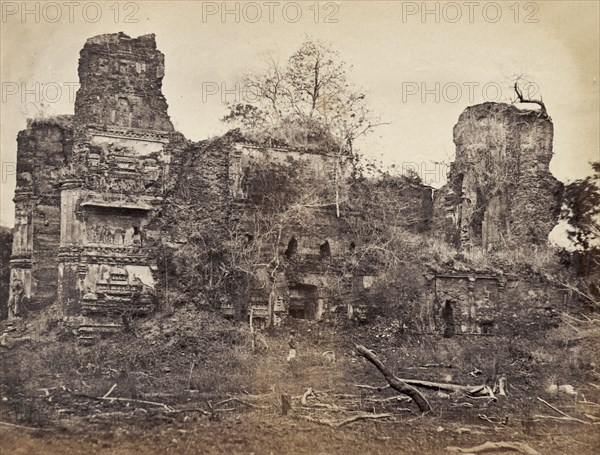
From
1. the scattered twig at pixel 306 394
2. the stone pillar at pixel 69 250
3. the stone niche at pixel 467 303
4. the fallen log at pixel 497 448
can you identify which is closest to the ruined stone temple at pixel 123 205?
the stone pillar at pixel 69 250

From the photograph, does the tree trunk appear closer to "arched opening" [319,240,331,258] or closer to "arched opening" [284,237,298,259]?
"arched opening" [284,237,298,259]

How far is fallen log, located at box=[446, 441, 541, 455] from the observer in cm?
964

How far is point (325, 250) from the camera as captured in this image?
11.8 m

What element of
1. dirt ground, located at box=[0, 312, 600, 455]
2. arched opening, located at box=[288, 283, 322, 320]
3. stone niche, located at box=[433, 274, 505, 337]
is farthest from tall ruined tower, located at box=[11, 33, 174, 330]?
stone niche, located at box=[433, 274, 505, 337]

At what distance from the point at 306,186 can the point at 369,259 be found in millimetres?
1683

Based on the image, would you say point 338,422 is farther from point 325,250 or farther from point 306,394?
point 325,250

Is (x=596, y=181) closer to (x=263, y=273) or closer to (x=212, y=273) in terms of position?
(x=263, y=273)

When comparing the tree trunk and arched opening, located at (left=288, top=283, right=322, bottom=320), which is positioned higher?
arched opening, located at (left=288, top=283, right=322, bottom=320)

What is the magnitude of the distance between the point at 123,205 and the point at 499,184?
25.4 ft

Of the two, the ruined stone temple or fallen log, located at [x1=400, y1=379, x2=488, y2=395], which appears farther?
the ruined stone temple

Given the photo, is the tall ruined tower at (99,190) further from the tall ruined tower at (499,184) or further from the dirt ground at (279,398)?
the tall ruined tower at (499,184)

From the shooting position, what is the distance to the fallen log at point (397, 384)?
1029cm

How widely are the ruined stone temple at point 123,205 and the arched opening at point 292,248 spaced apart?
2 cm

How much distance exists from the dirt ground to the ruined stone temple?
732 mm
